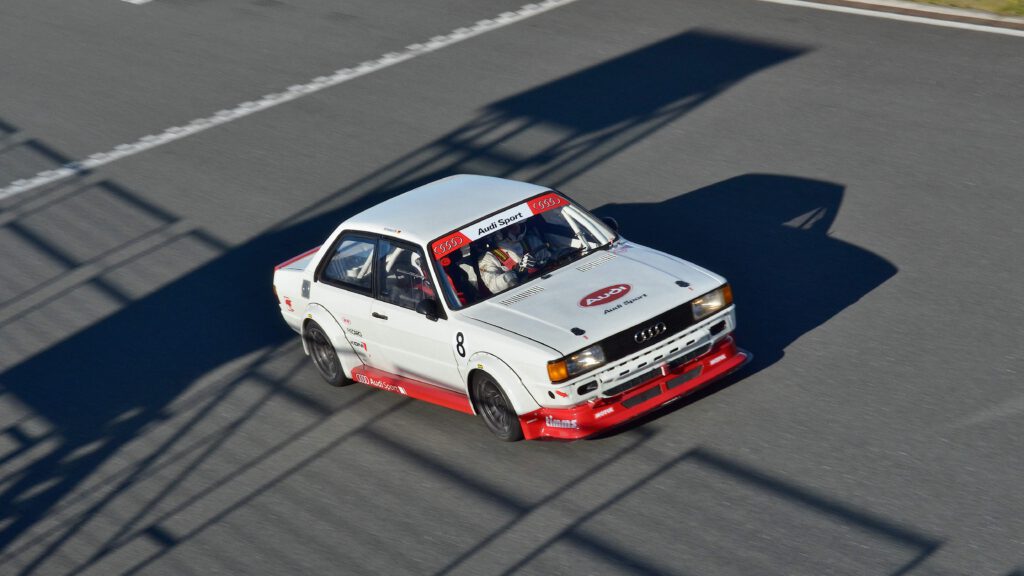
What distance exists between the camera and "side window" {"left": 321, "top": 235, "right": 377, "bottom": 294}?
380 inches

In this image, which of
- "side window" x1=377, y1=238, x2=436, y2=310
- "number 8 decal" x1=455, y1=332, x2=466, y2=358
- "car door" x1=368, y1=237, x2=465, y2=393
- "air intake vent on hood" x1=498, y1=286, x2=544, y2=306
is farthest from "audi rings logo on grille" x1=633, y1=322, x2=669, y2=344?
"side window" x1=377, y1=238, x2=436, y2=310

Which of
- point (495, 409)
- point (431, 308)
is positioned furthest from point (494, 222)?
point (495, 409)

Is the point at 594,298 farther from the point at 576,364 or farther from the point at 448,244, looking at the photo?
the point at 448,244

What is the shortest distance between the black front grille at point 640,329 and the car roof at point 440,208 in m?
1.67

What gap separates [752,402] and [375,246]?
2.98 m

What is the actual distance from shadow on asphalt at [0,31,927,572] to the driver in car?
43.3 inches

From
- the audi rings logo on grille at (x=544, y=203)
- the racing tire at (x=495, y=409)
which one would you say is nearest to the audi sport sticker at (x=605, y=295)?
the racing tire at (x=495, y=409)

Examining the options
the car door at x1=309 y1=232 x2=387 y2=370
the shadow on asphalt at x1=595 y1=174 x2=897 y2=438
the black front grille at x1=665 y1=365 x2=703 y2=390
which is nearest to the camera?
the black front grille at x1=665 y1=365 x2=703 y2=390

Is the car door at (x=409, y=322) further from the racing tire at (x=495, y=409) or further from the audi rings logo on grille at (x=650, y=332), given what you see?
the audi rings logo on grille at (x=650, y=332)

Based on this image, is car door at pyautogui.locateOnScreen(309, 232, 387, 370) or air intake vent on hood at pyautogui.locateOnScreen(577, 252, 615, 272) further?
car door at pyautogui.locateOnScreen(309, 232, 387, 370)

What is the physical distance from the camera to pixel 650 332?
27.4 ft

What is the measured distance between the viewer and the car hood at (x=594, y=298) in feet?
27.2

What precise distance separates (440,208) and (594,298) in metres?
1.61

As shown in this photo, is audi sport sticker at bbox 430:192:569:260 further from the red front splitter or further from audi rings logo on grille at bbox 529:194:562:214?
the red front splitter
